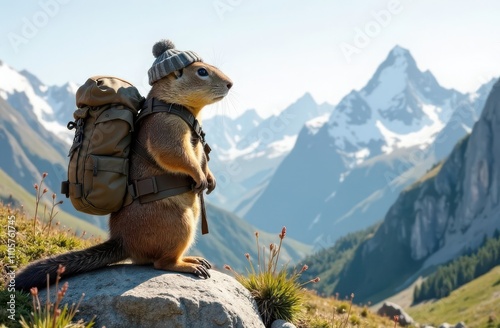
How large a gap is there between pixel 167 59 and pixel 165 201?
7.46 ft

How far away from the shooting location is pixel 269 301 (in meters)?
9.52

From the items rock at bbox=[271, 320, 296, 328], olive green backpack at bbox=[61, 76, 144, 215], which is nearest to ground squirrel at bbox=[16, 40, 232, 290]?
olive green backpack at bbox=[61, 76, 144, 215]

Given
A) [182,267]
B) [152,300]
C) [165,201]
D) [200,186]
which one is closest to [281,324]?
[182,267]

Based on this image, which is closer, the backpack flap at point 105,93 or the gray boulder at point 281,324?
the backpack flap at point 105,93

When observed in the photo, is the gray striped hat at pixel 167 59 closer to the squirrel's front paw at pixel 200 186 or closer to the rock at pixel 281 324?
the squirrel's front paw at pixel 200 186

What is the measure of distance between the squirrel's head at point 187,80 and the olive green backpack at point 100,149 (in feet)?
2.21

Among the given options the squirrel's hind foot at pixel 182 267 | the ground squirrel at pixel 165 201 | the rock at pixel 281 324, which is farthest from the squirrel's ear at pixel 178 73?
the rock at pixel 281 324

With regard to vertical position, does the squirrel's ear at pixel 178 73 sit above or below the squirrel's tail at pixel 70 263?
above

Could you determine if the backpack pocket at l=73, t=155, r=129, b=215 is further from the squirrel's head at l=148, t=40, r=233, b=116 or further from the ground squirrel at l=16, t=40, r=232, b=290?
the squirrel's head at l=148, t=40, r=233, b=116

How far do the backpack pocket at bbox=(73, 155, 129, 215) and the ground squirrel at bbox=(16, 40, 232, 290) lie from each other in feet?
1.05

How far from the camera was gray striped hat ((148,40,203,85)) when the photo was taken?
336 inches

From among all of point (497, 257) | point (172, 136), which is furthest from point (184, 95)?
point (497, 257)

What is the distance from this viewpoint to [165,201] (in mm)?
8219

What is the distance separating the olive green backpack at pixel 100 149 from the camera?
7.95m
